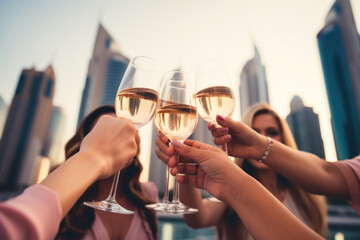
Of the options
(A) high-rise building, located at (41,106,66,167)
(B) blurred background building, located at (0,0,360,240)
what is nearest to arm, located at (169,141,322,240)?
(B) blurred background building, located at (0,0,360,240)

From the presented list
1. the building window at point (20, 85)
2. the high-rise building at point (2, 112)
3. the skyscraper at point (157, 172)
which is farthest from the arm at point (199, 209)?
the high-rise building at point (2, 112)

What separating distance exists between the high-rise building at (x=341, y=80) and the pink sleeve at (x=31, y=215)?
1378 inches

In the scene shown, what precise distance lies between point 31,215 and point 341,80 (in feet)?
131

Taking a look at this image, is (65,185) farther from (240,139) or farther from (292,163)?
(292,163)

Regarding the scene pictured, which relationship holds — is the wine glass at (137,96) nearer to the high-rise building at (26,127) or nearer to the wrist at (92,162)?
the wrist at (92,162)

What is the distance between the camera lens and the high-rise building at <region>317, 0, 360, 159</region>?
27.8 m

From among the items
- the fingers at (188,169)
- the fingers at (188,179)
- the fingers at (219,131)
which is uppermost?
the fingers at (219,131)

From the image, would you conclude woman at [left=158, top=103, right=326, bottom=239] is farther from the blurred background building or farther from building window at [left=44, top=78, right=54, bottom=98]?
building window at [left=44, top=78, right=54, bottom=98]

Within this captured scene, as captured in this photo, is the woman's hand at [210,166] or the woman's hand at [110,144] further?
the woman's hand at [210,166]

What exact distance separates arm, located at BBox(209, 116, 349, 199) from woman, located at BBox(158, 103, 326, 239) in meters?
0.42

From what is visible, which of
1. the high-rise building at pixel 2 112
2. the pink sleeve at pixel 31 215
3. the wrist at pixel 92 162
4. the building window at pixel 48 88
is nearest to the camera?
the pink sleeve at pixel 31 215

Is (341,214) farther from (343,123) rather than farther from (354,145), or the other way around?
(343,123)

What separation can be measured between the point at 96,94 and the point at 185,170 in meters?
44.2

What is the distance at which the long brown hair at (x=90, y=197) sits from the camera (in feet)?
4.71
